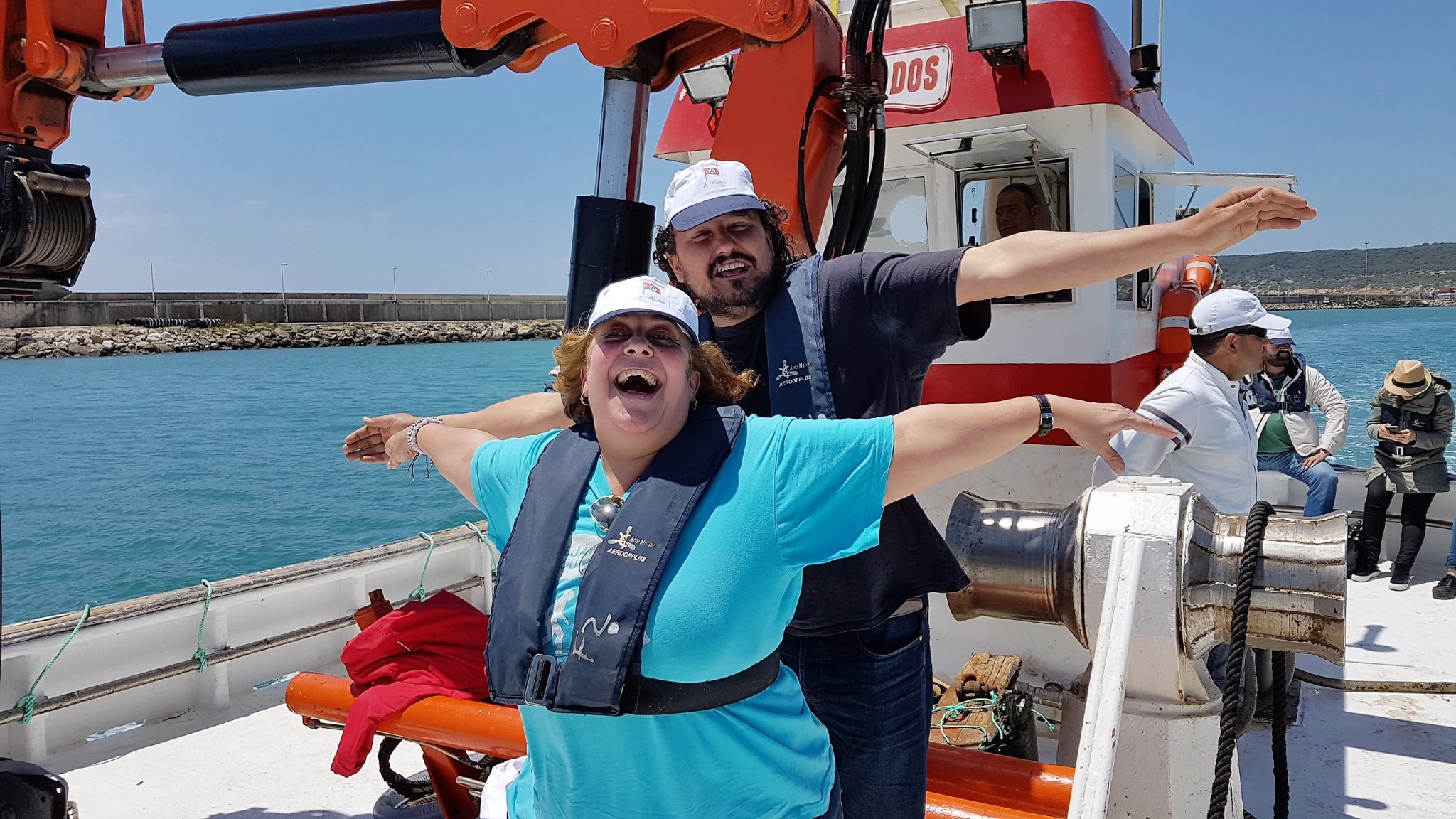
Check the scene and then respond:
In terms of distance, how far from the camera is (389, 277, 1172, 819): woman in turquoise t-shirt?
4.72 feet

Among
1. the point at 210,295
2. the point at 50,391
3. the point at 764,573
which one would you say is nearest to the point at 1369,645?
the point at 764,573

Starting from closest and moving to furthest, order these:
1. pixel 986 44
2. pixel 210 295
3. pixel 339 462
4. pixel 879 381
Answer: pixel 879 381 < pixel 986 44 < pixel 339 462 < pixel 210 295

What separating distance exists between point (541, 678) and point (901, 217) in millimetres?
3795

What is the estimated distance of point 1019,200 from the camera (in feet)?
14.5

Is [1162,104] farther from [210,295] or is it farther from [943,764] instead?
[210,295]

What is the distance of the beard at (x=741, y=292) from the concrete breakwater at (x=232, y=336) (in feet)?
211

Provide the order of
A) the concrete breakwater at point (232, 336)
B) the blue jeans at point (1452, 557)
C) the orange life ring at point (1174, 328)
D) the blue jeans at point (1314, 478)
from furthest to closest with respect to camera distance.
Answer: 1. the concrete breakwater at point (232, 336)
2. the blue jeans at point (1314, 478)
3. the blue jeans at point (1452, 557)
4. the orange life ring at point (1174, 328)

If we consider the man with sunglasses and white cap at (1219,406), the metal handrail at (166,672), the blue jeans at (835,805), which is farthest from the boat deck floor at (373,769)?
the blue jeans at (835,805)

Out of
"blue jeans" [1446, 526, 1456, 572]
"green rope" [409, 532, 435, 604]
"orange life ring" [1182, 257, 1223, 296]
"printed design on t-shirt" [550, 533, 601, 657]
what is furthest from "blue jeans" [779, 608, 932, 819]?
"blue jeans" [1446, 526, 1456, 572]

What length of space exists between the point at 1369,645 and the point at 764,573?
5.12 m

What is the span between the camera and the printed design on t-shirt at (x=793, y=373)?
1930mm

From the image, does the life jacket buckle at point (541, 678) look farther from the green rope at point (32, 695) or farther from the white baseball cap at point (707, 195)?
the green rope at point (32, 695)

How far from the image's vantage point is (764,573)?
1.46 meters

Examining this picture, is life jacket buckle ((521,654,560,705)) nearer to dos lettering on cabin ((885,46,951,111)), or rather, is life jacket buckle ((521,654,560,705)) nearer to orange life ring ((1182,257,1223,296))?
dos lettering on cabin ((885,46,951,111))
